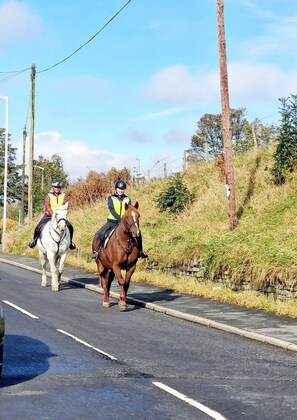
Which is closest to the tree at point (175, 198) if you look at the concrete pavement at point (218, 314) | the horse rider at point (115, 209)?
the concrete pavement at point (218, 314)

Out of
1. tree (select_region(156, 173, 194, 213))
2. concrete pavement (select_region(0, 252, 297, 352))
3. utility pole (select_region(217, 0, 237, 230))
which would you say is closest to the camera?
concrete pavement (select_region(0, 252, 297, 352))

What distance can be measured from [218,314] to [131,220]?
2681mm

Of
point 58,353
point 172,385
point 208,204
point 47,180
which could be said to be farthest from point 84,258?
point 47,180

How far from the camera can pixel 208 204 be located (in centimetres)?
2506

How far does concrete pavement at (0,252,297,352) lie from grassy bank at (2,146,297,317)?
1.52 feet

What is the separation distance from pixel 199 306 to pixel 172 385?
7.60 m

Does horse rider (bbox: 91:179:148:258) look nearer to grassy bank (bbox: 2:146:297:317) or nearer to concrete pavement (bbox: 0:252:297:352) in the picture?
concrete pavement (bbox: 0:252:297:352)

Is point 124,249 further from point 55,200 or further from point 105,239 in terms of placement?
point 55,200

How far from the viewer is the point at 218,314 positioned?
14.6 metres

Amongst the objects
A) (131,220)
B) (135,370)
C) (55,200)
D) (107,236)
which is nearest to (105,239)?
(107,236)

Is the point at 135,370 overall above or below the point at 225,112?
below

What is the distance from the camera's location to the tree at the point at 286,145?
74.9 feet

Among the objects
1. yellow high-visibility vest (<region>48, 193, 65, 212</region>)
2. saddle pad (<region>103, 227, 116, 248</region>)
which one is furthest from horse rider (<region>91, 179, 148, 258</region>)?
yellow high-visibility vest (<region>48, 193, 65, 212</region>)

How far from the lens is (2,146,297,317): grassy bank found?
16.1m
